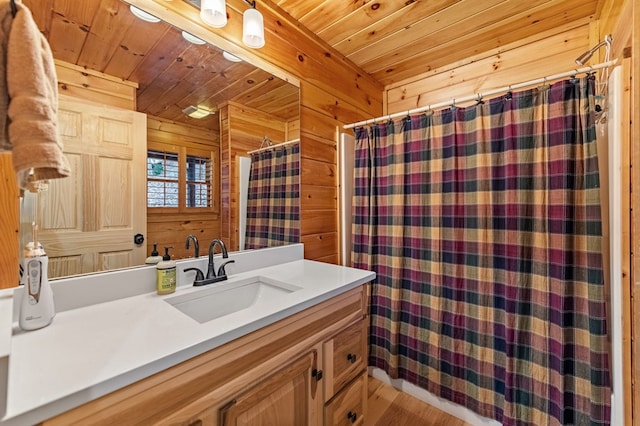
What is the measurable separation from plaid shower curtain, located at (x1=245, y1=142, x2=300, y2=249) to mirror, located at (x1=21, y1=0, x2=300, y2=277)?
0.32 feet

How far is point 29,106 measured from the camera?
0.49 m

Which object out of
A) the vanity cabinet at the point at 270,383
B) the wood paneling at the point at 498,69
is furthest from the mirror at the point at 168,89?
the wood paneling at the point at 498,69

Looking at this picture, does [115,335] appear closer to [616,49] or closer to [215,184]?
[215,184]

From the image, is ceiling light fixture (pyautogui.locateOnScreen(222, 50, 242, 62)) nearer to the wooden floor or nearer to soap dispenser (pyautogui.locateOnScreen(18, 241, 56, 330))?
soap dispenser (pyautogui.locateOnScreen(18, 241, 56, 330))

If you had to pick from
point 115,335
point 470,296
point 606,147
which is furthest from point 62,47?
point 606,147

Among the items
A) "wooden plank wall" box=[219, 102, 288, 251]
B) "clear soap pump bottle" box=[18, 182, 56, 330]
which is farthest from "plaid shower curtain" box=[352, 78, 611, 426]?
"clear soap pump bottle" box=[18, 182, 56, 330]

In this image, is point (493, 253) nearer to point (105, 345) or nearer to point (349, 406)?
point (349, 406)

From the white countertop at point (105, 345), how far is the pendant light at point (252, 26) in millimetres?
1244

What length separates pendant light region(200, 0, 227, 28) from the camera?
3.81 feet

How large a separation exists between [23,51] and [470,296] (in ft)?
6.28

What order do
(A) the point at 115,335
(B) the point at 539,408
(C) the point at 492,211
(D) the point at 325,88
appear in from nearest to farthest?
(A) the point at 115,335 < (B) the point at 539,408 < (C) the point at 492,211 < (D) the point at 325,88

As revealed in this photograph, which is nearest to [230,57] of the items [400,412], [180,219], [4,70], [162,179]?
[162,179]

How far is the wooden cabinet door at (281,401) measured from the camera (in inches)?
30.3

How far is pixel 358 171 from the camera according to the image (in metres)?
1.93
